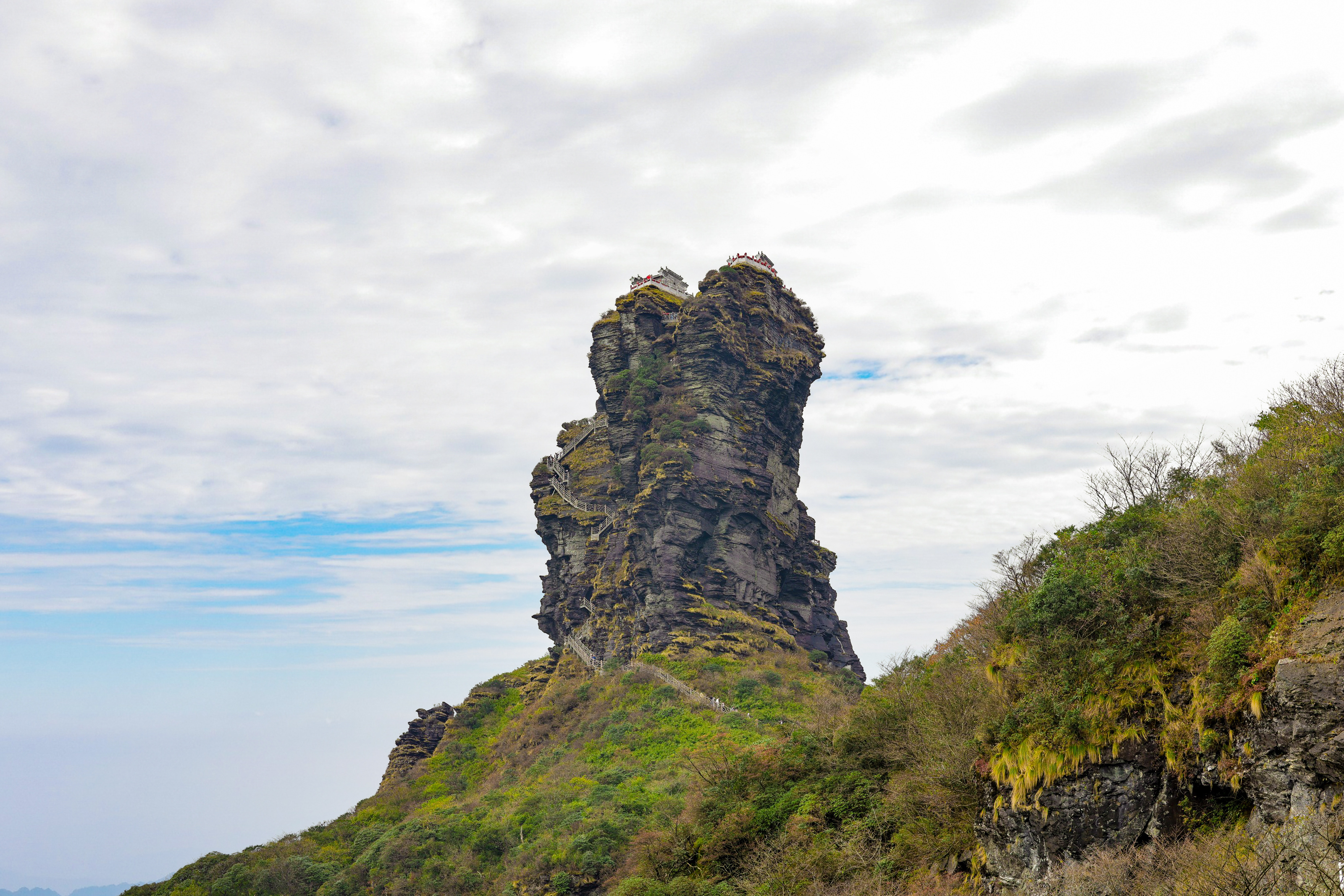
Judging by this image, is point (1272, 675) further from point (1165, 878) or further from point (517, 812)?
point (517, 812)

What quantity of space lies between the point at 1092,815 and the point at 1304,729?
4792 mm

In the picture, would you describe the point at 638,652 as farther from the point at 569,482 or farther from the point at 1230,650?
the point at 1230,650

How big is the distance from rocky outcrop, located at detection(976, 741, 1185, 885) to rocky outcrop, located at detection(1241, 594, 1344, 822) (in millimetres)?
1984

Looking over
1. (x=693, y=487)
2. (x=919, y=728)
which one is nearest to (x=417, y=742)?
(x=693, y=487)

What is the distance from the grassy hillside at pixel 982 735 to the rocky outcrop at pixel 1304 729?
18.4 inches

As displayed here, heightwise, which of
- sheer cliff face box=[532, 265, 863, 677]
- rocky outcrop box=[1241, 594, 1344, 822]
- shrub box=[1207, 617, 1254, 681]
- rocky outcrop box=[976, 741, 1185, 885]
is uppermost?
sheer cliff face box=[532, 265, 863, 677]

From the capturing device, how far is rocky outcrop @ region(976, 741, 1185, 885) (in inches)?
693

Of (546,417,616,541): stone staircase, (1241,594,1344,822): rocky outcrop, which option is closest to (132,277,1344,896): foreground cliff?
(1241,594,1344,822): rocky outcrop

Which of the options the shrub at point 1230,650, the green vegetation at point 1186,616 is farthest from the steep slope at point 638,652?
the shrub at point 1230,650

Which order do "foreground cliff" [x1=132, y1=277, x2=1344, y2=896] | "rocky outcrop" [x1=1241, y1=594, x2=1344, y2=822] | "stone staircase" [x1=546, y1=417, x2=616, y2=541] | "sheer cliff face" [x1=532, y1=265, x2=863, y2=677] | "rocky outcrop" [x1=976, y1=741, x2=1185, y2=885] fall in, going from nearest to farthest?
"rocky outcrop" [x1=1241, y1=594, x2=1344, y2=822], "foreground cliff" [x1=132, y1=277, x2=1344, y2=896], "rocky outcrop" [x1=976, y1=741, x2=1185, y2=885], "sheer cliff face" [x1=532, y1=265, x2=863, y2=677], "stone staircase" [x1=546, y1=417, x2=616, y2=541]

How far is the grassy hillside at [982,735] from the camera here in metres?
17.1

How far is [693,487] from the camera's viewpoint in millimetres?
75062

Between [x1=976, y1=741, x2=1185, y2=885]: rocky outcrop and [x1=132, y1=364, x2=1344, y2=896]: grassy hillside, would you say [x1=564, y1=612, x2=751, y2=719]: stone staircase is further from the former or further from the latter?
[x1=976, y1=741, x2=1185, y2=885]: rocky outcrop

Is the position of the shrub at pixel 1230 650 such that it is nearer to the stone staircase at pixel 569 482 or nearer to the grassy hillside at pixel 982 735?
the grassy hillside at pixel 982 735
